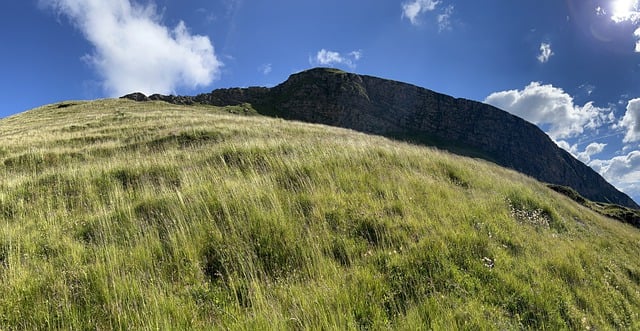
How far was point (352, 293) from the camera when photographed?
3.94 m

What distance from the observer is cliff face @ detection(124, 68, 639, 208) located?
14550 centimetres

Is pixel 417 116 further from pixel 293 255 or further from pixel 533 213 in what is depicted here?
pixel 293 255

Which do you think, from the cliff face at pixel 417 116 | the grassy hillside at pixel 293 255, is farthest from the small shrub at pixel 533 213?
the cliff face at pixel 417 116

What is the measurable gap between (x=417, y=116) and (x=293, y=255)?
16601 centimetres

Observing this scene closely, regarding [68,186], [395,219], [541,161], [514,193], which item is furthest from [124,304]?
[541,161]

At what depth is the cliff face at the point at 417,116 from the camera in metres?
146

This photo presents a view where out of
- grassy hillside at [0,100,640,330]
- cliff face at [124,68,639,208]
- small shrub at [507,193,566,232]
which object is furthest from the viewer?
cliff face at [124,68,639,208]

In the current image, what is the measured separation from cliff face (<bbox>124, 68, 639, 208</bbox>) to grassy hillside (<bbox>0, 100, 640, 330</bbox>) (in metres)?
126

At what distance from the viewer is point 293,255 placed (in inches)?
188

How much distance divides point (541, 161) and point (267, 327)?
20704 cm

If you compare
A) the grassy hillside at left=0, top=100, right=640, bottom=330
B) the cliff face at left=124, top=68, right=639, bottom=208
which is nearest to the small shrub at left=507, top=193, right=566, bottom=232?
the grassy hillside at left=0, top=100, right=640, bottom=330

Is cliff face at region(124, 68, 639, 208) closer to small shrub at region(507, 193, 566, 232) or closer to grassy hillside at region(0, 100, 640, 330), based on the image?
grassy hillside at region(0, 100, 640, 330)

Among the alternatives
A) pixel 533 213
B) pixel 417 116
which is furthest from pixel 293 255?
pixel 417 116

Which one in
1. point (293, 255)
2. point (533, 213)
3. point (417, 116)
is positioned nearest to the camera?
point (293, 255)
